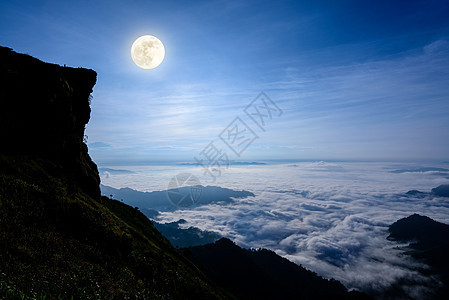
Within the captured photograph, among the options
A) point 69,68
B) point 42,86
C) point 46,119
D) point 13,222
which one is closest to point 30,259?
point 13,222

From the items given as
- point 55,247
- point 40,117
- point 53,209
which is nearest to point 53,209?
point 53,209

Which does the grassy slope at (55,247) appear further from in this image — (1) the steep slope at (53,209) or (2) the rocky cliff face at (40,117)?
(2) the rocky cliff face at (40,117)

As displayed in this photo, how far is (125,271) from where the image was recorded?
3016cm

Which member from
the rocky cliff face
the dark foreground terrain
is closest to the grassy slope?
the dark foreground terrain

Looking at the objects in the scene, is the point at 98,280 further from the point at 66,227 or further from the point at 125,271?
the point at 66,227

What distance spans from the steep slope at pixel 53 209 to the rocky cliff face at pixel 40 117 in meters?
0.17

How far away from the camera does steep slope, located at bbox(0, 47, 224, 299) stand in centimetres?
1911

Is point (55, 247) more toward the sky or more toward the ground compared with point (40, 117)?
more toward the ground

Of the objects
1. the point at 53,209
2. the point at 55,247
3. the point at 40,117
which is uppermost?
the point at 40,117

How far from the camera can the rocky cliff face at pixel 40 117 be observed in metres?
38.8

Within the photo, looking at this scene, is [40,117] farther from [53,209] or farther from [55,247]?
[55,247]

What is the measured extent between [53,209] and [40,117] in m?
26.8

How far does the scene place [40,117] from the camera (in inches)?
1743

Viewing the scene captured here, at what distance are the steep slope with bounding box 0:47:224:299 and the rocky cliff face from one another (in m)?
0.17
